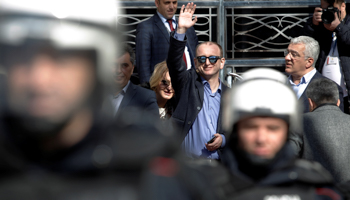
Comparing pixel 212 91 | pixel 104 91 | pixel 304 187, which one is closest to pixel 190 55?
pixel 212 91

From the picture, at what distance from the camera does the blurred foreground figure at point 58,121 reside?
1158 mm

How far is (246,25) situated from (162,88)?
1680 mm

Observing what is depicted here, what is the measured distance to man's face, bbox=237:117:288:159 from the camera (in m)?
2.25

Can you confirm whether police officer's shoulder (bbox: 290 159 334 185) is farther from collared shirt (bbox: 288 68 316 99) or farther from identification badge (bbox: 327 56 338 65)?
identification badge (bbox: 327 56 338 65)

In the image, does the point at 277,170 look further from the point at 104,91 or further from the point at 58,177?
the point at 58,177

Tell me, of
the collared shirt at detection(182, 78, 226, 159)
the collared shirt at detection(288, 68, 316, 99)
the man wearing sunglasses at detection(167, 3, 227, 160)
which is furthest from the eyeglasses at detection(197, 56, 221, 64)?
the collared shirt at detection(288, 68, 316, 99)

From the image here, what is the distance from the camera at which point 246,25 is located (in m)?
5.82

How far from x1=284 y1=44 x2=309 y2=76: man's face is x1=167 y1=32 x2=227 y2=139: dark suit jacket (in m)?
0.93

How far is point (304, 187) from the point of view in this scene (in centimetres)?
195

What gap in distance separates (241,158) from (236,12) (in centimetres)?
382

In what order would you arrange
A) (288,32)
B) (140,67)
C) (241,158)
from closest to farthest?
(241,158) < (140,67) < (288,32)

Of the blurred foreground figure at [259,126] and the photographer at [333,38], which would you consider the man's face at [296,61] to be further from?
the blurred foreground figure at [259,126]

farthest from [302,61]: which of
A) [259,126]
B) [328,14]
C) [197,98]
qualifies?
[259,126]

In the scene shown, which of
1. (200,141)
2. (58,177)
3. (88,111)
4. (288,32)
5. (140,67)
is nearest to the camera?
(58,177)
